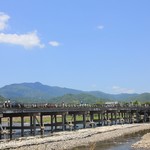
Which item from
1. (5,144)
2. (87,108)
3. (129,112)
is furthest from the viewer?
(129,112)

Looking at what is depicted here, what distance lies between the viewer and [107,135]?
69562mm

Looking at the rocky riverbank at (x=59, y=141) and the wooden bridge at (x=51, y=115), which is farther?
the wooden bridge at (x=51, y=115)

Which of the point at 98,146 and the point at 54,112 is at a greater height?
the point at 54,112

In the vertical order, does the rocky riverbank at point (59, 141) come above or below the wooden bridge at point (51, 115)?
below

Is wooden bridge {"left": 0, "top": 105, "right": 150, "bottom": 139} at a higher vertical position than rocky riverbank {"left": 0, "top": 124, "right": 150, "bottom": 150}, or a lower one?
higher

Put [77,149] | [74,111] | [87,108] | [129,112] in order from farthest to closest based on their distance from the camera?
[129,112] < [87,108] < [74,111] < [77,149]

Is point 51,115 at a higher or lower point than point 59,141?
higher

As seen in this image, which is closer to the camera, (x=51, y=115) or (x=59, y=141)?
(x=59, y=141)

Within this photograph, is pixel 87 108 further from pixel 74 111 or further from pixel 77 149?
pixel 77 149

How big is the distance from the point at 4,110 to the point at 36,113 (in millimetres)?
8598

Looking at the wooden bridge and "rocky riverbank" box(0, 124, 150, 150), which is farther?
the wooden bridge

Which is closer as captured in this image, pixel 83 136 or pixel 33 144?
pixel 33 144

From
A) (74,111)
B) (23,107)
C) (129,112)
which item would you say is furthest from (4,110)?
(129,112)

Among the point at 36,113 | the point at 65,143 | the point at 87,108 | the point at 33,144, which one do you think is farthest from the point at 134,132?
the point at 33,144
